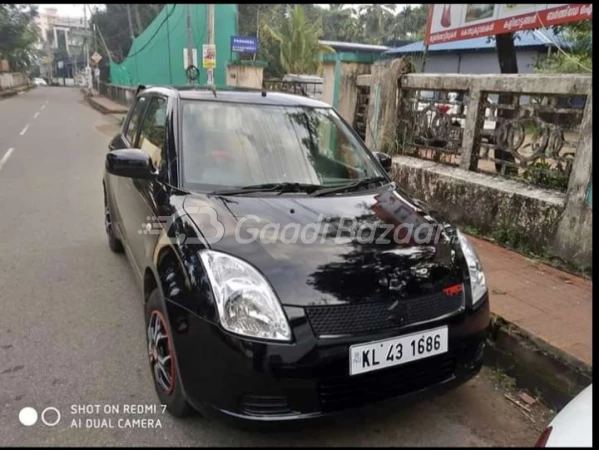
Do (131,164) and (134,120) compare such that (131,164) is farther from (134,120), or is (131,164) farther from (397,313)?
(397,313)

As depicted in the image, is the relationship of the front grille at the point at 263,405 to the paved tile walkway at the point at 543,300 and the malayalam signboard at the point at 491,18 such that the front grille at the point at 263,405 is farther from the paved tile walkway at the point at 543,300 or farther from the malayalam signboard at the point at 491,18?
the malayalam signboard at the point at 491,18

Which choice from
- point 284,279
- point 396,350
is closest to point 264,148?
point 284,279

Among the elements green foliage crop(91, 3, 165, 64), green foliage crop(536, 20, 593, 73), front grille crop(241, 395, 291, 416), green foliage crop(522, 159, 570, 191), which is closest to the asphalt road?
front grille crop(241, 395, 291, 416)

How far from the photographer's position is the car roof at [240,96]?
3.28m

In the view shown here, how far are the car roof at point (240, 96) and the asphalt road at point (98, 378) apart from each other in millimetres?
1624

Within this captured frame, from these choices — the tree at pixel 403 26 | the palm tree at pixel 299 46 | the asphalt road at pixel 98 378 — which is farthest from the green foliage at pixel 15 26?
the tree at pixel 403 26

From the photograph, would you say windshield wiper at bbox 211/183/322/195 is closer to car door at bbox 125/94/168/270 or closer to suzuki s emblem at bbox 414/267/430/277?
car door at bbox 125/94/168/270

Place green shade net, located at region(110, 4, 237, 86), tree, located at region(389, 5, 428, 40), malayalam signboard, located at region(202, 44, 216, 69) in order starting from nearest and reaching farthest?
malayalam signboard, located at region(202, 44, 216, 69), green shade net, located at region(110, 4, 237, 86), tree, located at region(389, 5, 428, 40)

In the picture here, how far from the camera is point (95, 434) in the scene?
2.27 m

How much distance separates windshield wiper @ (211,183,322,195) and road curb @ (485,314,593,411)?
1.56 m

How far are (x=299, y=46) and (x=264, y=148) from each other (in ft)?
59.2

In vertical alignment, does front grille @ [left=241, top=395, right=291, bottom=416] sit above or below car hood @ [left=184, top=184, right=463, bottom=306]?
below

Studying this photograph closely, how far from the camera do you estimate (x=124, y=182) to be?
381 centimetres

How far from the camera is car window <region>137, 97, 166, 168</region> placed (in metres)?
3.15
